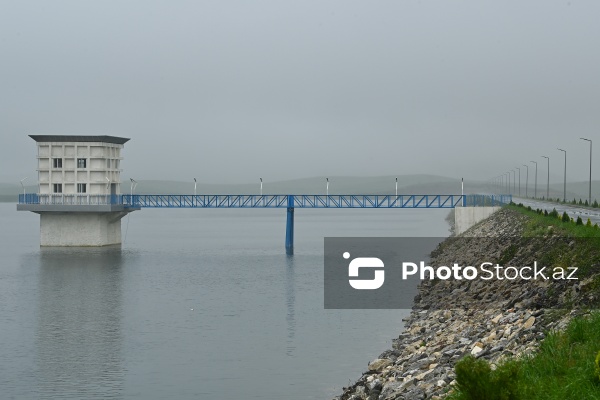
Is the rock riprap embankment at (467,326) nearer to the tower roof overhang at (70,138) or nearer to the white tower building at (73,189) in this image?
the white tower building at (73,189)

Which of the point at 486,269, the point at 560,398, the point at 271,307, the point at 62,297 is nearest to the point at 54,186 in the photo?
the point at 62,297

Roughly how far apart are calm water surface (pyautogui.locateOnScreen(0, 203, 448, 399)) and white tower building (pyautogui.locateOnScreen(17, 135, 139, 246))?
15.4 m

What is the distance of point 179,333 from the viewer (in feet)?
125

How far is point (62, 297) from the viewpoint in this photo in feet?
169

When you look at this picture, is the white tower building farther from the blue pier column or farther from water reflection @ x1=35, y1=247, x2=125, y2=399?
the blue pier column

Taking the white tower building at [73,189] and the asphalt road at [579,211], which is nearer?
the asphalt road at [579,211]

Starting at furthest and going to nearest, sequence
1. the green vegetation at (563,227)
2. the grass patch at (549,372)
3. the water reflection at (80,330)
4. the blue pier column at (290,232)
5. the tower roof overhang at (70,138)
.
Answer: the blue pier column at (290,232), the tower roof overhang at (70,138), the green vegetation at (563,227), the water reflection at (80,330), the grass patch at (549,372)

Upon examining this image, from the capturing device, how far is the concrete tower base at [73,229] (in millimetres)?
85125

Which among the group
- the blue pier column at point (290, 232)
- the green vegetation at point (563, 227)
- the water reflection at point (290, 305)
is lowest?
the water reflection at point (290, 305)

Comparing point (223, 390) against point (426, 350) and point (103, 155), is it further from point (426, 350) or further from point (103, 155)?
point (103, 155)

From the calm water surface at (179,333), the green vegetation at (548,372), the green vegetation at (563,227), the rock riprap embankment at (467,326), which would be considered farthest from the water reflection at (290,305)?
the green vegetation at (548,372)

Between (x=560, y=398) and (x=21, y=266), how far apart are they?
208 ft

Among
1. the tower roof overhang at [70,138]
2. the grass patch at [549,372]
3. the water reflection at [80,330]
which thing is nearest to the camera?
the grass patch at [549,372]

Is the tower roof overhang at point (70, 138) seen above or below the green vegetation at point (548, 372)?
above
